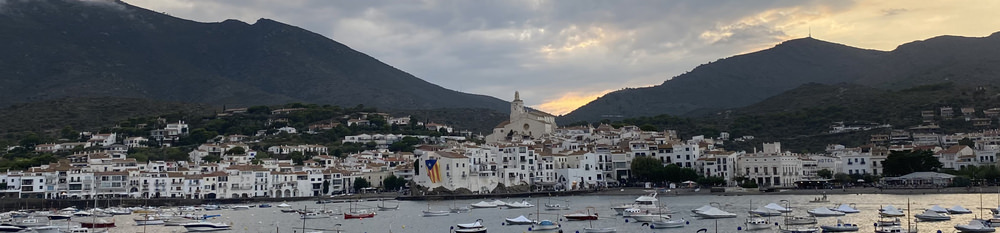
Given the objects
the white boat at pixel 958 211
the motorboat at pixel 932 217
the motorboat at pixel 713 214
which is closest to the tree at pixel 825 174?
the white boat at pixel 958 211

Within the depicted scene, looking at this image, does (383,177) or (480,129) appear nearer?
(383,177)

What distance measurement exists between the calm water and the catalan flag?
5776 millimetres

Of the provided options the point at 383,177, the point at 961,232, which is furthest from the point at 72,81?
the point at 961,232

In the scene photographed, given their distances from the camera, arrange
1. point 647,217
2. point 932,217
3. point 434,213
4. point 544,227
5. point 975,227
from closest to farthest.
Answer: point 975,227 → point 932,217 → point 544,227 → point 647,217 → point 434,213

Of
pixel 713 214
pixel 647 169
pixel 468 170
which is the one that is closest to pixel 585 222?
pixel 713 214

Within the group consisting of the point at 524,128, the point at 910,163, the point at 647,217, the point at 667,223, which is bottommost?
the point at 667,223

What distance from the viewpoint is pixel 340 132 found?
117 meters

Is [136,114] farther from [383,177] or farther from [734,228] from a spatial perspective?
[734,228]

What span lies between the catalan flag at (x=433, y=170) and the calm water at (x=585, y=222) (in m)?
5.78

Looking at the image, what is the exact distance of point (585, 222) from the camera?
161 ft

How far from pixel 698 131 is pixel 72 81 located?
12181cm

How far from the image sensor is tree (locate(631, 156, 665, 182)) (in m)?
78.1

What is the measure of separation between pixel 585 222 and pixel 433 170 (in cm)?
2818

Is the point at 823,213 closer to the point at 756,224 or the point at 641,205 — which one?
the point at 756,224
